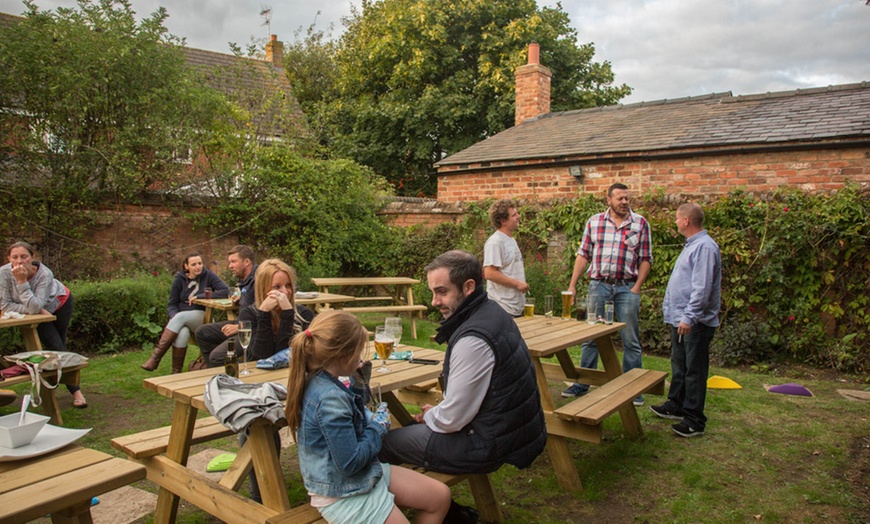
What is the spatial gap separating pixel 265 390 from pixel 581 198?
21.7ft

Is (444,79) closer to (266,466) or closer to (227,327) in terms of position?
(227,327)

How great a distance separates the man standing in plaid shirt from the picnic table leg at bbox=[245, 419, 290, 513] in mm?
3338

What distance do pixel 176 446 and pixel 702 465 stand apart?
10.8 feet

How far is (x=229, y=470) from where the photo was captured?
293 centimetres

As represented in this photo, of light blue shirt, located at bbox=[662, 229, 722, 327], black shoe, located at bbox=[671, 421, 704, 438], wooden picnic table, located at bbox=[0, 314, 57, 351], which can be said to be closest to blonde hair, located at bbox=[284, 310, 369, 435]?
light blue shirt, located at bbox=[662, 229, 722, 327]

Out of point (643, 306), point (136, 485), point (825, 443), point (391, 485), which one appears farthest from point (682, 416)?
point (136, 485)

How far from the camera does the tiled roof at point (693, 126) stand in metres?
8.19

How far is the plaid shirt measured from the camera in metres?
5.20

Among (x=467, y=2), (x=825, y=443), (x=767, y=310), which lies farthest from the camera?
(x=467, y=2)

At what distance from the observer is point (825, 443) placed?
4422 millimetres

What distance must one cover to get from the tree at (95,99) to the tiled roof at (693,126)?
15.7ft

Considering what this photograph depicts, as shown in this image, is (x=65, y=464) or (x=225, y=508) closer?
(x=65, y=464)

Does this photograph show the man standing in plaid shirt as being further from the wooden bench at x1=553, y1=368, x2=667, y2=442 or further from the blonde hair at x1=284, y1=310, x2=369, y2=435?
the blonde hair at x1=284, y1=310, x2=369, y2=435

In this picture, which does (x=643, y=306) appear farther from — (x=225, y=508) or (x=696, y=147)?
(x=225, y=508)
